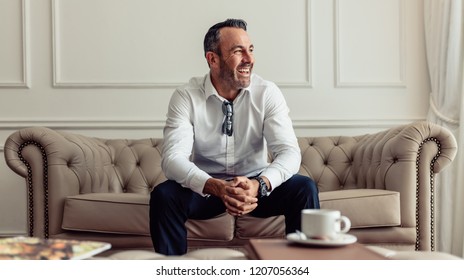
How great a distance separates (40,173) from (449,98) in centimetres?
195

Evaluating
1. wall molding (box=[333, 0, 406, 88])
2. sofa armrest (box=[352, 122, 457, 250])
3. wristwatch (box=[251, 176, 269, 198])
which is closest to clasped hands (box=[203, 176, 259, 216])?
wristwatch (box=[251, 176, 269, 198])

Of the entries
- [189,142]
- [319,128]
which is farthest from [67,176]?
[319,128]

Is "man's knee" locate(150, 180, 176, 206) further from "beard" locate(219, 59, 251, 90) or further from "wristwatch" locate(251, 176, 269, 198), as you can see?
"beard" locate(219, 59, 251, 90)

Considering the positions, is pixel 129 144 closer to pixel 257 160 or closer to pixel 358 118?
pixel 257 160

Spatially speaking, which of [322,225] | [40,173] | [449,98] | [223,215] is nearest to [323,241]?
[322,225]

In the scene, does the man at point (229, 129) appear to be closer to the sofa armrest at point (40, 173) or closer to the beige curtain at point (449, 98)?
the sofa armrest at point (40, 173)

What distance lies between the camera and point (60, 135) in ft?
7.68

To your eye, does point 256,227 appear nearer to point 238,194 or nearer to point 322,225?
point 238,194

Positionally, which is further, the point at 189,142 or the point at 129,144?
the point at 129,144

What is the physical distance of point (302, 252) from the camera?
107cm

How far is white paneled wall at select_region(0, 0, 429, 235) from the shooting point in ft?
10.0

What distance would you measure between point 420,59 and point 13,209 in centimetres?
222

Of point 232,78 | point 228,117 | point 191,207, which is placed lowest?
point 191,207

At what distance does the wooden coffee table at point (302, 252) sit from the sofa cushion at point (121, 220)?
98 cm
